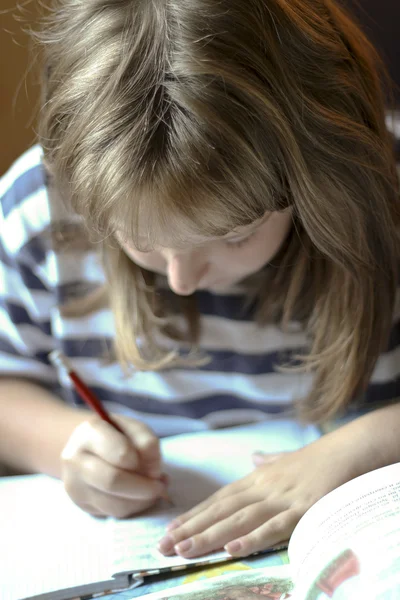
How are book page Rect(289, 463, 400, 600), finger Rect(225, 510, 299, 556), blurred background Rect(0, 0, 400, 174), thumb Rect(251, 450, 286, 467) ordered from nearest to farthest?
book page Rect(289, 463, 400, 600)
finger Rect(225, 510, 299, 556)
thumb Rect(251, 450, 286, 467)
blurred background Rect(0, 0, 400, 174)

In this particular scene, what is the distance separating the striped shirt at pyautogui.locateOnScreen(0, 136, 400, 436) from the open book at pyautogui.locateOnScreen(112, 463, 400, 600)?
26 cm

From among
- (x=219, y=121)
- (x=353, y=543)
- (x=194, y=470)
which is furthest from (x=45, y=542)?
(x=219, y=121)

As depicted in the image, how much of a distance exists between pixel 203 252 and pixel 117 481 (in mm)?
198

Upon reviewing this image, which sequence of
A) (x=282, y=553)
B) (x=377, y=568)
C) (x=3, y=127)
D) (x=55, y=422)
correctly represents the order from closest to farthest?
(x=377, y=568), (x=282, y=553), (x=55, y=422), (x=3, y=127)

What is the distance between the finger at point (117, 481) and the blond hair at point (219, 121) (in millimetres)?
189

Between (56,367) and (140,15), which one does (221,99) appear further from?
(56,367)

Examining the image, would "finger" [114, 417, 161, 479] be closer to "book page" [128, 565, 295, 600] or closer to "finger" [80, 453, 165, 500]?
"finger" [80, 453, 165, 500]

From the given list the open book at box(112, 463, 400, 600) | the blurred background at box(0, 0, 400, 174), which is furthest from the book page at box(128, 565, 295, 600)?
the blurred background at box(0, 0, 400, 174)

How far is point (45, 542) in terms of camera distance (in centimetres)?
58

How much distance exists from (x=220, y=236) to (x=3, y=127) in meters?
0.51

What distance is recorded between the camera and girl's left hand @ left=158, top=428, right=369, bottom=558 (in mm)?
551

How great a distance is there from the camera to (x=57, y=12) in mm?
556

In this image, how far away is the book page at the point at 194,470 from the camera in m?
0.55

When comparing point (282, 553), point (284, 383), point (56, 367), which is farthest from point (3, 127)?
point (282, 553)
